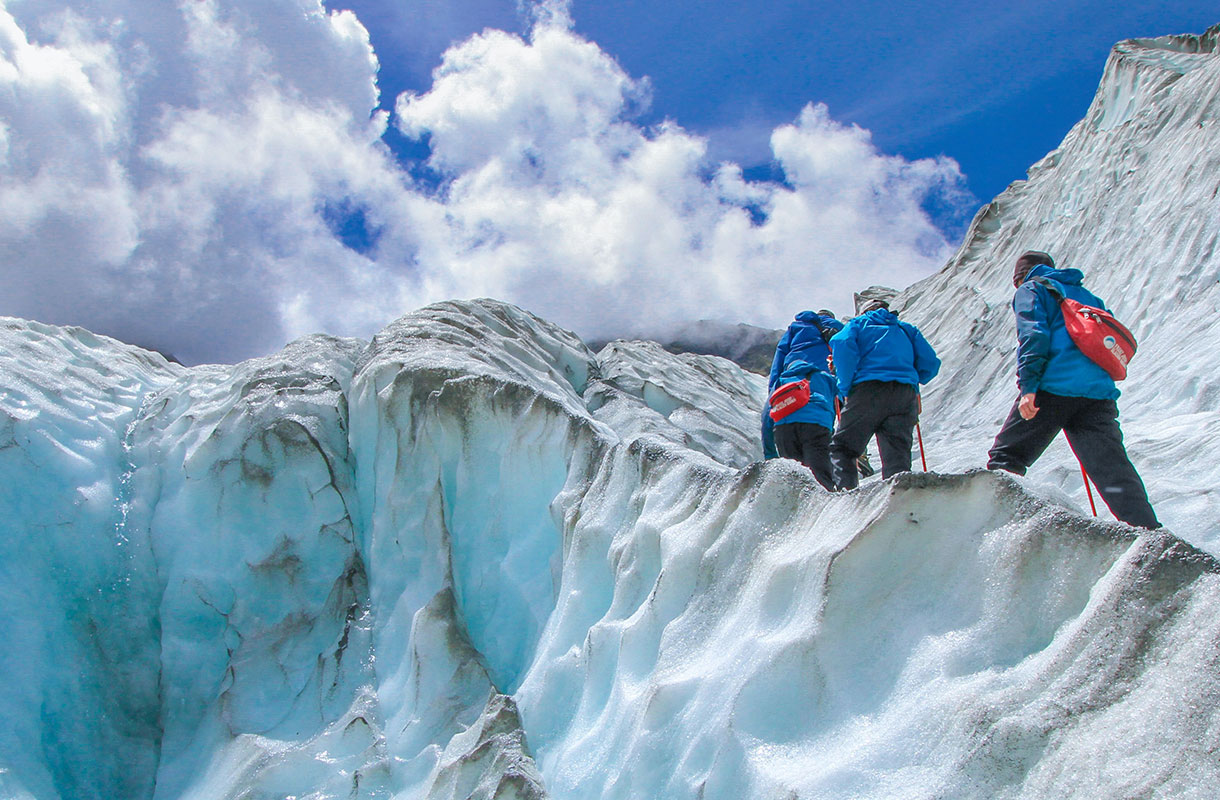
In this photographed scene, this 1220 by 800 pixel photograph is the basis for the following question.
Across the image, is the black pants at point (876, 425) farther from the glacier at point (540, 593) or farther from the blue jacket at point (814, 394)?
the glacier at point (540, 593)

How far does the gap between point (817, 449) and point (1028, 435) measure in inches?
53.1

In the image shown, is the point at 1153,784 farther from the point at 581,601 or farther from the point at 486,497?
the point at 486,497

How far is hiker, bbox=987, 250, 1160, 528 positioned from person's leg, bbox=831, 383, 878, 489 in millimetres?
804

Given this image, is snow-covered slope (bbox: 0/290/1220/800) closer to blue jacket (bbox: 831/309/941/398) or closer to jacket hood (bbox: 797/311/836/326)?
blue jacket (bbox: 831/309/941/398)

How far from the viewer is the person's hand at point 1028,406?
3.80 metres

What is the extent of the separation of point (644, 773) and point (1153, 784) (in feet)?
5.34

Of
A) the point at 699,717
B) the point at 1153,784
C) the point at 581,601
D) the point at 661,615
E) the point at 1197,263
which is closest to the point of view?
the point at 1153,784

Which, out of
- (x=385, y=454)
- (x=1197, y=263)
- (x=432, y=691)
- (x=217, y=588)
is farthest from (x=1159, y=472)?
(x=217, y=588)

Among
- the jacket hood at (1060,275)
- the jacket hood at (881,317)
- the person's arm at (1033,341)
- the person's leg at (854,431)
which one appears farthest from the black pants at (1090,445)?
the jacket hood at (881,317)

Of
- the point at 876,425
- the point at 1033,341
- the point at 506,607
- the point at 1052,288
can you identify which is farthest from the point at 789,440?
the point at 506,607

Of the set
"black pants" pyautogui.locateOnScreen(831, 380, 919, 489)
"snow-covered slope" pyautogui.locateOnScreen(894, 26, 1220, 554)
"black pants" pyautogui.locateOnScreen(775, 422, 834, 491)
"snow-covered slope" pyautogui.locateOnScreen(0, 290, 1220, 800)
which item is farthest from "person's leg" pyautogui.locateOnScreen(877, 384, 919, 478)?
"snow-covered slope" pyautogui.locateOnScreen(894, 26, 1220, 554)

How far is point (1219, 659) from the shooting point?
158cm

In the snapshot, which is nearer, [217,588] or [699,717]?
[699,717]

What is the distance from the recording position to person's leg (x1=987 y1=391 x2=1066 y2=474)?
3.85 meters
